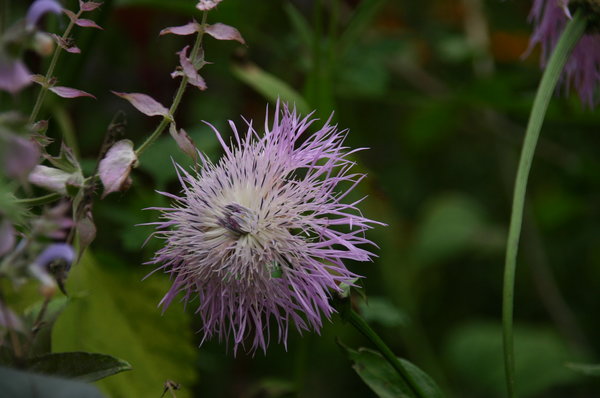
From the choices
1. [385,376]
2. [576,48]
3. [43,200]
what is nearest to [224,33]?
[43,200]

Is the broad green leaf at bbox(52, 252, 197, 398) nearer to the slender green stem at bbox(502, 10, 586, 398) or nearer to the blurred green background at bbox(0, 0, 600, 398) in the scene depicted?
the blurred green background at bbox(0, 0, 600, 398)

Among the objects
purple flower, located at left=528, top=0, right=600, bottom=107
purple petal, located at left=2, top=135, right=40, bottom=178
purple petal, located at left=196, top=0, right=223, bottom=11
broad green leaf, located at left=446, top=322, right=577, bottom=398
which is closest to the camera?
purple petal, located at left=2, top=135, right=40, bottom=178

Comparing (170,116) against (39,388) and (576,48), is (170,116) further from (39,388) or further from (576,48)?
(576,48)

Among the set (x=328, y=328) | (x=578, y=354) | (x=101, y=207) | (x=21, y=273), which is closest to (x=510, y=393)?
(x=21, y=273)

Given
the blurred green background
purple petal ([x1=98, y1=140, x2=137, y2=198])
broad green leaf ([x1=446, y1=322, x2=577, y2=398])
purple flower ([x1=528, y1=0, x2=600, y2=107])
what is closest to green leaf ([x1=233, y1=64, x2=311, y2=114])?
the blurred green background

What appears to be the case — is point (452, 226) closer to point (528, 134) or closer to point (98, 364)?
point (528, 134)

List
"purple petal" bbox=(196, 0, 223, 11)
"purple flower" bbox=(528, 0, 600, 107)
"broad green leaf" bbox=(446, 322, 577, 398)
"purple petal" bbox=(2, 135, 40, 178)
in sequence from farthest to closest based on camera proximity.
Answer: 1. "broad green leaf" bbox=(446, 322, 577, 398)
2. "purple flower" bbox=(528, 0, 600, 107)
3. "purple petal" bbox=(196, 0, 223, 11)
4. "purple petal" bbox=(2, 135, 40, 178)
